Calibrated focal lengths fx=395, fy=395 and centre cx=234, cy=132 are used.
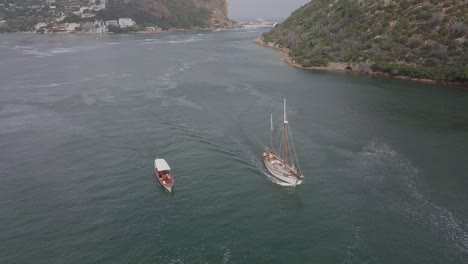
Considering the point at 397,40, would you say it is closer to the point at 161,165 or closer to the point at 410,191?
the point at 410,191

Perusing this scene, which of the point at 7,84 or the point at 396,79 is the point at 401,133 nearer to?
the point at 396,79

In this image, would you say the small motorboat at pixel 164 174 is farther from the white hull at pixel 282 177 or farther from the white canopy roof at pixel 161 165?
the white hull at pixel 282 177

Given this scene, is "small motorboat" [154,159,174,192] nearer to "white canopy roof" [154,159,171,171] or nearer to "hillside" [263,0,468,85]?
"white canopy roof" [154,159,171,171]

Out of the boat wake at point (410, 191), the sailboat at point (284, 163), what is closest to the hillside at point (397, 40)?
the boat wake at point (410, 191)

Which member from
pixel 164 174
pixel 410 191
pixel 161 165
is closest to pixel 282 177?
pixel 164 174

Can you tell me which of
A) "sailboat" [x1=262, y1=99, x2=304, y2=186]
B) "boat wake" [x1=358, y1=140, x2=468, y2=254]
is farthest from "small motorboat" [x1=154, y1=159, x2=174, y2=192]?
"boat wake" [x1=358, y1=140, x2=468, y2=254]

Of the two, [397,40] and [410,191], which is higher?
[397,40]

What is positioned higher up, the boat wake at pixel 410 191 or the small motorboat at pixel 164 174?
the boat wake at pixel 410 191
